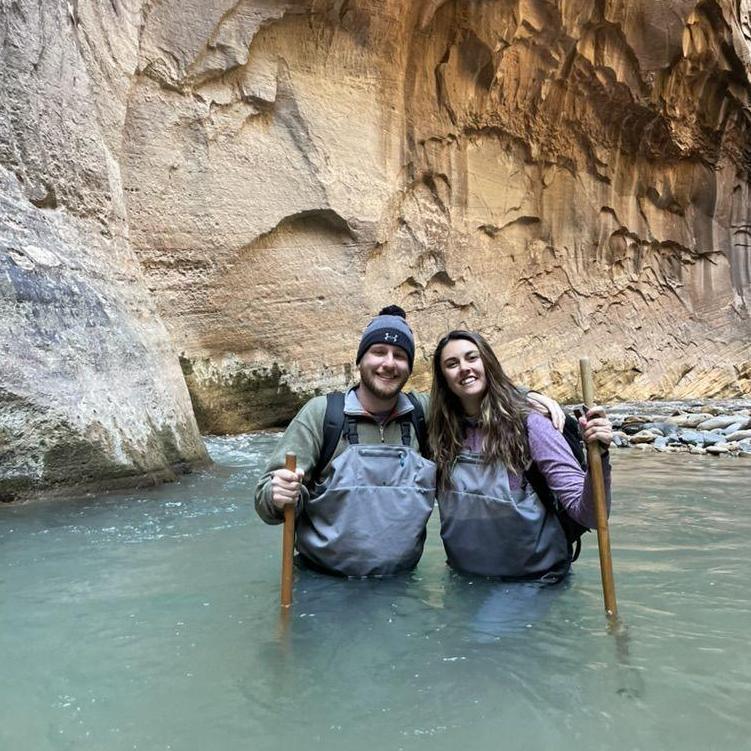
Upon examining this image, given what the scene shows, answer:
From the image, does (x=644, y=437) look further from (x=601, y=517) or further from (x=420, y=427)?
(x=601, y=517)

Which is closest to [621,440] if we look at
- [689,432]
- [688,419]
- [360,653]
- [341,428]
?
[689,432]

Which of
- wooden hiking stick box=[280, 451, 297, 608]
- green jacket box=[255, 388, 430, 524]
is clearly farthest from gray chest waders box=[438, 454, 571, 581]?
wooden hiking stick box=[280, 451, 297, 608]

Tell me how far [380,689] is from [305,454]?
1.00 meters

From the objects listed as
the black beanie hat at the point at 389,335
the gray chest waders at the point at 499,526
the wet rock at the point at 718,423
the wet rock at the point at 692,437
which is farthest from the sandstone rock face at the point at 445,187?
the gray chest waders at the point at 499,526

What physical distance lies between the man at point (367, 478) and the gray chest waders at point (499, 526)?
114 millimetres

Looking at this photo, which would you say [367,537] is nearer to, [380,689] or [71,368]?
[380,689]

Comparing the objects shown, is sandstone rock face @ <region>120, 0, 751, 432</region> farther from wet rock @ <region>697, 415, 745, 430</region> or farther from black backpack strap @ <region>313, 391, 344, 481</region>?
black backpack strap @ <region>313, 391, 344, 481</region>

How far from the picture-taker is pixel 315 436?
262cm

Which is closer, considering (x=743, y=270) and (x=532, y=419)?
(x=532, y=419)

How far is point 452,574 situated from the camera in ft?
8.84

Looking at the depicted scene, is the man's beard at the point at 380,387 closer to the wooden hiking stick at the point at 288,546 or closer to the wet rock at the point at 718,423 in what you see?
the wooden hiking stick at the point at 288,546

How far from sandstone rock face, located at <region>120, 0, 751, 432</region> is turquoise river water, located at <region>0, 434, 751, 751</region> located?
19.4 ft

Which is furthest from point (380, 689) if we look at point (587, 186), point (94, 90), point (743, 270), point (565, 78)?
point (743, 270)

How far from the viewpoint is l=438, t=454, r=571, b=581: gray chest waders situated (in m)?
2.49
